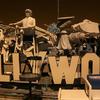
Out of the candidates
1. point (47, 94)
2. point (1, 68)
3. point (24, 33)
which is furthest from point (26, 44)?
point (47, 94)

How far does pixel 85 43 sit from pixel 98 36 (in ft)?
0.86

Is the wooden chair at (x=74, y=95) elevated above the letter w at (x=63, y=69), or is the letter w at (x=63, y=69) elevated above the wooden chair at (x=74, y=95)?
the letter w at (x=63, y=69)

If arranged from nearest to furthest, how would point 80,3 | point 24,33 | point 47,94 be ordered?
point 47,94 < point 24,33 < point 80,3

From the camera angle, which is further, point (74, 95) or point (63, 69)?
point (63, 69)

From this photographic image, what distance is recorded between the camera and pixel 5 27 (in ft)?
20.4

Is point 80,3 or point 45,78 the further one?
point 80,3

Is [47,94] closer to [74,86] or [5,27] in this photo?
[74,86]

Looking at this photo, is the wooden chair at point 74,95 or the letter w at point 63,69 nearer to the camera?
the wooden chair at point 74,95

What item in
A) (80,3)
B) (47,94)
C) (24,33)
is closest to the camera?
(47,94)

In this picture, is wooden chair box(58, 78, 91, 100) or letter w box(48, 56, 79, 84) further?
letter w box(48, 56, 79, 84)

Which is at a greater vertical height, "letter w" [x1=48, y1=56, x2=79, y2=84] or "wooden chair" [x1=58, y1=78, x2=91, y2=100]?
"letter w" [x1=48, y1=56, x2=79, y2=84]

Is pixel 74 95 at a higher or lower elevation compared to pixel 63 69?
lower

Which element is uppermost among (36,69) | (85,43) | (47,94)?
(85,43)

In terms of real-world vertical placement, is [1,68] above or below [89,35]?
below
